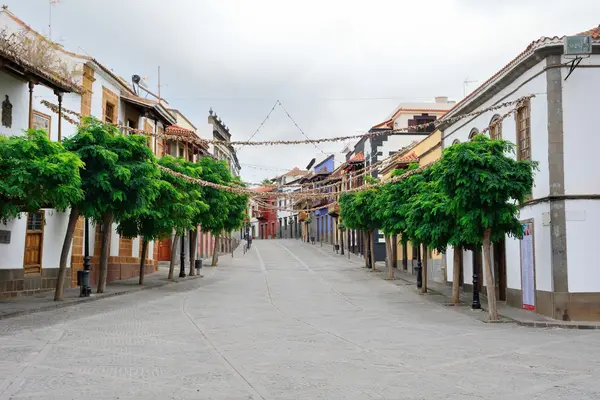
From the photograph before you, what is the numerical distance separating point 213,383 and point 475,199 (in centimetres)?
1054

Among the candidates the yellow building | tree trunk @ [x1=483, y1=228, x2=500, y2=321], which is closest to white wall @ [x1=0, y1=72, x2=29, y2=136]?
tree trunk @ [x1=483, y1=228, x2=500, y2=321]

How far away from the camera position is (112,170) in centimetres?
1966

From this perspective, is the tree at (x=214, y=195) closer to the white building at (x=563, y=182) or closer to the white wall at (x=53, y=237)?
the white wall at (x=53, y=237)

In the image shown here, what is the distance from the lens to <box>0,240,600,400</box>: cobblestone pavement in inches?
323

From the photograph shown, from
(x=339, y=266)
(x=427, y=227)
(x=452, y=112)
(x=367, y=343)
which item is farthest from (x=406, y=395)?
(x=339, y=266)

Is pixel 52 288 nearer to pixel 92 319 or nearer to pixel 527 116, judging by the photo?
pixel 92 319

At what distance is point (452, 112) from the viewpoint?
26766 millimetres

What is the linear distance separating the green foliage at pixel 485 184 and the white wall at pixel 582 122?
59.8 inches

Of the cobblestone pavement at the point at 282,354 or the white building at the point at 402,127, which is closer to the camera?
the cobblestone pavement at the point at 282,354

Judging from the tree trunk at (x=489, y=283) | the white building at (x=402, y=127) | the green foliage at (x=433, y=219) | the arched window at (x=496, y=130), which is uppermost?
the white building at (x=402, y=127)

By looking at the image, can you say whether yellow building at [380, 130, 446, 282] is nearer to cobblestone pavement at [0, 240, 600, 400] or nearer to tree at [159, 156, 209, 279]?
tree at [159, 156, 209, 279]

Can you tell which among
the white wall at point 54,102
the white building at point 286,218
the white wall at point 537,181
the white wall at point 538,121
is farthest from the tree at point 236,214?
the white building at point 286,218

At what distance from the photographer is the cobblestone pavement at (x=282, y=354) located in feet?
26.9

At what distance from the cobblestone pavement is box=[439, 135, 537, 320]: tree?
2.56 metres
